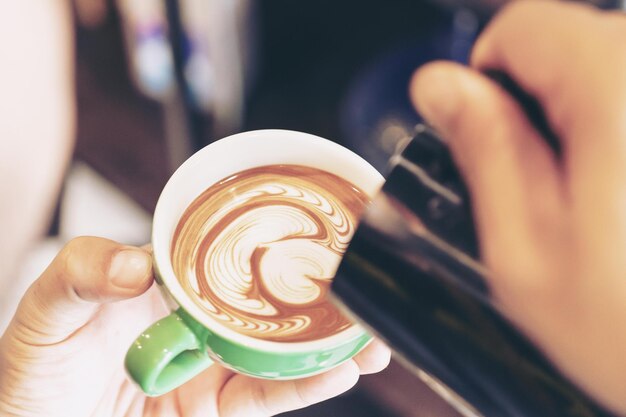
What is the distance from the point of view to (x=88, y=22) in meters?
1.88

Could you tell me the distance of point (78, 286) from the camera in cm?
62

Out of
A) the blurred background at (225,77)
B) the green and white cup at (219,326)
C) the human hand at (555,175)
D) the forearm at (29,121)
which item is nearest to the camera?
the human hand at (555,175)

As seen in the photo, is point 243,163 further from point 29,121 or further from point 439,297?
point 29,121

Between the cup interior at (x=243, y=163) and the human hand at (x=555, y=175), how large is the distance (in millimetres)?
194

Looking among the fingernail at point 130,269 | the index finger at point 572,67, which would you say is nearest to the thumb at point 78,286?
the fingernail at point 130,269

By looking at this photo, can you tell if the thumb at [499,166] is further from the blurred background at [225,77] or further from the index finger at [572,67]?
the blurred background at [225,77]

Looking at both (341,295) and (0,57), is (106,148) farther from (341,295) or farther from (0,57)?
(341,295)

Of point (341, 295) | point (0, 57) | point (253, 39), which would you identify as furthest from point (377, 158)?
point (341, 295)

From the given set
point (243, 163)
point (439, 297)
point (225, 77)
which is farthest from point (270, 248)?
point (225, 77)

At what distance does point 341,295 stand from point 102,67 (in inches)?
60.4

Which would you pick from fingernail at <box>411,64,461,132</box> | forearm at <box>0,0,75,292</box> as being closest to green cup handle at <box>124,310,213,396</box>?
fingernail at <box>411,64,461,132</box>

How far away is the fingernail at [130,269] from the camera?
0.59 m

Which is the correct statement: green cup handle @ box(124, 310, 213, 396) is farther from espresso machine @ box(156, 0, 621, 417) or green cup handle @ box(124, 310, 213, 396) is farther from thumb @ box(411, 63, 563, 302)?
thumb @ box(411, 63, 563, 302)

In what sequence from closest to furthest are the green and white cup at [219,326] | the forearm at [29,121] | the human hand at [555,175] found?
the human hand at [555,175] < the green and white cup at [219,326] < the forearm at [29,121]
